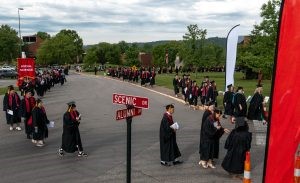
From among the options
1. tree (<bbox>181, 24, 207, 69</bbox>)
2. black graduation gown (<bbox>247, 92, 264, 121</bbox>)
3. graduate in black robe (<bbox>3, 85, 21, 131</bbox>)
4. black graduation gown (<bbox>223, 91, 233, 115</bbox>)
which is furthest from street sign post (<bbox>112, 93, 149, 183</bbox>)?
tree (<bbox>181, 24, 207, 69</bbox>)

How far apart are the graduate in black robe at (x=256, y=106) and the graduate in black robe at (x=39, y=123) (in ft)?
29.6

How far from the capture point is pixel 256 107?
18984 millimetres

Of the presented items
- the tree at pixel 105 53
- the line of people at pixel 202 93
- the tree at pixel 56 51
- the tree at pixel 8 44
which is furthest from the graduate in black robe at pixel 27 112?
the tree at pixel 105 53

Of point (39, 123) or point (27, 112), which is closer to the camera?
point (39, 123)

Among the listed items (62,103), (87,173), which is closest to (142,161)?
(87,173)

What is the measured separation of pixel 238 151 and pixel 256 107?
8.65 m

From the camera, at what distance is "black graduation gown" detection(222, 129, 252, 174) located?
1070 cm

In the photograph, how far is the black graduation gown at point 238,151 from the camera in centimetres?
1070

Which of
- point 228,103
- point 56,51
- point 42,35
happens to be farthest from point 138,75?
point 42,35

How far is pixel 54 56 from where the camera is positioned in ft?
320

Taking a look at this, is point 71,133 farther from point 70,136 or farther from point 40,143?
point 40,143

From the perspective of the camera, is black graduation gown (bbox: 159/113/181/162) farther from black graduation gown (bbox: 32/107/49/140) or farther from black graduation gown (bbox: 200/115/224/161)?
black graduation gown (bbox: 32/107/49/140)

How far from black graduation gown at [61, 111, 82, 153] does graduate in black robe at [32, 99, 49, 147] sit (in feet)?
5.35

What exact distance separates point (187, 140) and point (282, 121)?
1037 centimetres
